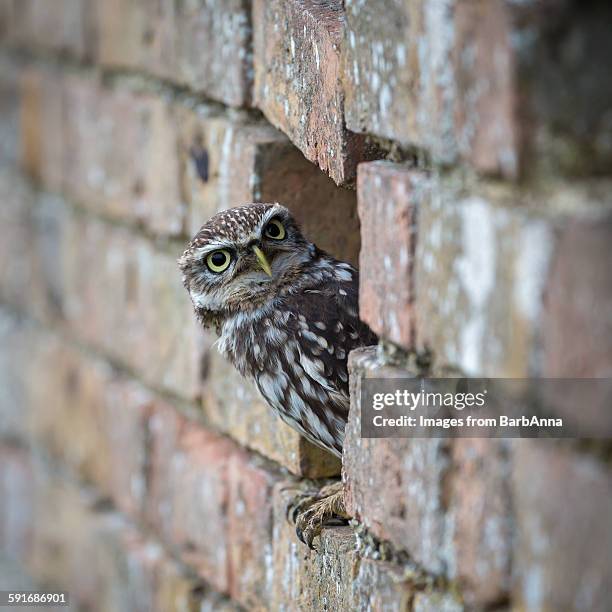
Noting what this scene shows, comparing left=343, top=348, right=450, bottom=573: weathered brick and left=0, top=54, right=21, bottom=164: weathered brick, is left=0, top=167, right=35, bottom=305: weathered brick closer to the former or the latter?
left=0, top=54, right=21, bottom=164: weathered brick

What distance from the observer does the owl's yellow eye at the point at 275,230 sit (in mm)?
2867

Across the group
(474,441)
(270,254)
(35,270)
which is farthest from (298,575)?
(35,270)

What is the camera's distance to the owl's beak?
2.83 m

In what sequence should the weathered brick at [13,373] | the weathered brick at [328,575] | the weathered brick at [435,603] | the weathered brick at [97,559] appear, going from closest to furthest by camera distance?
the weathered brick at [435,603]
the weathered brick at [328,575]
the weathered brick at [97,559]
the weathered brick at [13,373]

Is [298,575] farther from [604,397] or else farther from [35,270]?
[35,270]

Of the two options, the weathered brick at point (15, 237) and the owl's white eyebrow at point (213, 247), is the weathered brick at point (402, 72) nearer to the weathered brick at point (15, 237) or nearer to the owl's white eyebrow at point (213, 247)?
the owl's white eyebrow at point (213, 247)

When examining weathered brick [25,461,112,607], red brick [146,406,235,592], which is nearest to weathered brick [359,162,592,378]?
red brick [146,406,235,592]

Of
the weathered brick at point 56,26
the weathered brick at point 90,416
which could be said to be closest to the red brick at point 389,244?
the weathered brick at point 90,416

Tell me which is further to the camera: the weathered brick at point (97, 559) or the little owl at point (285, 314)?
the weathered brick at point (97, 559)

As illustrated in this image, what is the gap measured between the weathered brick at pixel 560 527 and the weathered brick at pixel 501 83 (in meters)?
0.38

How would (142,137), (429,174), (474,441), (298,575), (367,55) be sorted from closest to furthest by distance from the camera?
1. (474,441)
2. (429,174)
3. (367,55)
4. (298,575)
5. (142,137)

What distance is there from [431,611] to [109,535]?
2.69m

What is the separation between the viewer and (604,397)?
4.83ft

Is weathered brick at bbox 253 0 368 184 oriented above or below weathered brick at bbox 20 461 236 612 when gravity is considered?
above
